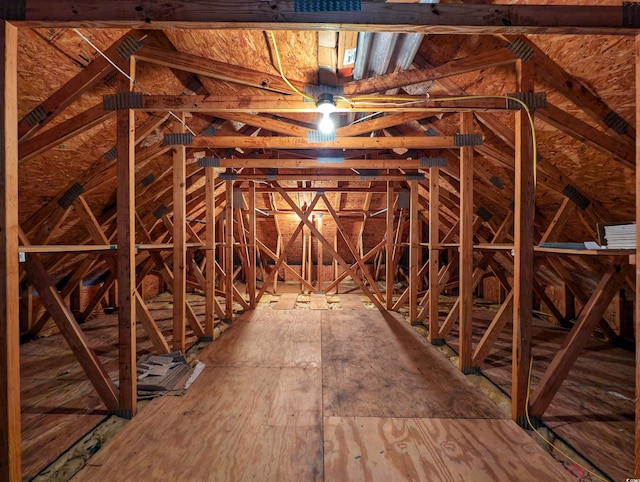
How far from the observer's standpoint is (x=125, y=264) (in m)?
2.17

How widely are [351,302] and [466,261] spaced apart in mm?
3834

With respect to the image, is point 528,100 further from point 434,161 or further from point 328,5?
point 434,161

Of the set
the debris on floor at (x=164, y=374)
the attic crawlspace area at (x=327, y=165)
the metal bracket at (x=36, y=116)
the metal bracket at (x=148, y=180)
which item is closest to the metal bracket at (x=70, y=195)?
the attic crawlspace area at (x=327, y=165)

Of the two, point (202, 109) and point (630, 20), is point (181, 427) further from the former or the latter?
point (630, 20)

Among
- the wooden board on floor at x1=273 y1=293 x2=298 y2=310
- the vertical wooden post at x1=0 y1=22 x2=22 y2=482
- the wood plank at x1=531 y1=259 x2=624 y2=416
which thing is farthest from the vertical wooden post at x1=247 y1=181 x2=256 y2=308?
the wood plank at x1=531 y1=259 x2=624 y2=416

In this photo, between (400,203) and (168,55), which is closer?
(168,55)

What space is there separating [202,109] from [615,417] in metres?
4.34

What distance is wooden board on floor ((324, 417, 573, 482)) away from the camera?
1.65 metres

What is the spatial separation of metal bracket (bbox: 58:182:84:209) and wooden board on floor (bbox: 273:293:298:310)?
12.4ft

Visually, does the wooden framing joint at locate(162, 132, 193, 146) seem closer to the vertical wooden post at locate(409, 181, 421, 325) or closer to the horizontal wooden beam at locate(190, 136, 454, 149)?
the horizontal wooden beam at locate(190, 136, 454, 149)

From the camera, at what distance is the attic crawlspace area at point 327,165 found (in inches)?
56.5

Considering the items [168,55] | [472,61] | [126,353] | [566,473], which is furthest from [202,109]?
[566,473]

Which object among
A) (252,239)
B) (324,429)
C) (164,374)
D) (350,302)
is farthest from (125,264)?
(350,302)

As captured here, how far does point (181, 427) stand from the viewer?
204 cm
